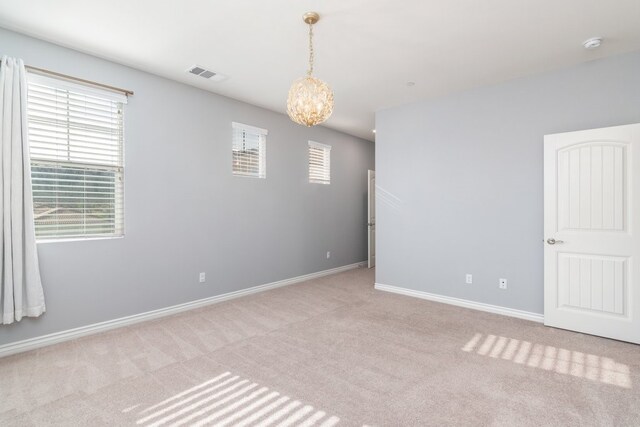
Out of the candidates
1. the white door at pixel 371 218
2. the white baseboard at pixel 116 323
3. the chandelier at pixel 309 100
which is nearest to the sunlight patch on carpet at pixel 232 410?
the white baseboard at pixel 116 323

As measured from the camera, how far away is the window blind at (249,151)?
4.52 metres

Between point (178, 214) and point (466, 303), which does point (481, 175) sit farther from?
point (178, 214)

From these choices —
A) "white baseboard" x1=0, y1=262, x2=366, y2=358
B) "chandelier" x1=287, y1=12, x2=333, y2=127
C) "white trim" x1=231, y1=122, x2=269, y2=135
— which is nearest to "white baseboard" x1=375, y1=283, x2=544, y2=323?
"white baseboard" x1=0, y1=262, x2=366, y2=358

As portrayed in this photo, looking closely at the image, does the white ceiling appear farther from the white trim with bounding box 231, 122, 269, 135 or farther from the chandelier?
the white trim with bounding box 231, 122, 269, 135

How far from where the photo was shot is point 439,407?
2.04 meters

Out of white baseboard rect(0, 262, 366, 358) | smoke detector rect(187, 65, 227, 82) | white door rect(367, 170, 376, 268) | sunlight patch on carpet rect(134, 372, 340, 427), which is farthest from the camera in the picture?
white door rect(367, 170, 376, 268)

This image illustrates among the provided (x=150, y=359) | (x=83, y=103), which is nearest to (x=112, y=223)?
(x=83, y=103)

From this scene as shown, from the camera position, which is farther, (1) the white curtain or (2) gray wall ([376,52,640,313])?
(2) gray wall ([376,52,640,313])

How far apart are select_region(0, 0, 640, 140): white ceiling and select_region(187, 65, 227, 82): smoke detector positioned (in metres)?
0.10

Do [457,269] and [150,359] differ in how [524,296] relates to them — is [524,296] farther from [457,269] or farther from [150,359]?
[150,359]

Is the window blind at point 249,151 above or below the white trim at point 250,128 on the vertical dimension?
below

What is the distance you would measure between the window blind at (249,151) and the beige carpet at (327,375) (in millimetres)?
2098

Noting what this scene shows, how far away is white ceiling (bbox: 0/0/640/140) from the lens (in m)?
2.43

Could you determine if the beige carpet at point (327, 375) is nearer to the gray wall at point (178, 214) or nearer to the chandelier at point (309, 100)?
the gray wall at point (178, 214)
